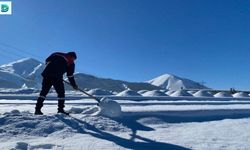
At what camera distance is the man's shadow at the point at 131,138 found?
5.21 m

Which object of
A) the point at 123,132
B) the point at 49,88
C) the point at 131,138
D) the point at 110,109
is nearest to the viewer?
the point at 131,138

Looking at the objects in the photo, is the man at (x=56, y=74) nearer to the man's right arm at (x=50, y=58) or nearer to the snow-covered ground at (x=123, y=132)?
the man's right arm at (x=50, y=58)

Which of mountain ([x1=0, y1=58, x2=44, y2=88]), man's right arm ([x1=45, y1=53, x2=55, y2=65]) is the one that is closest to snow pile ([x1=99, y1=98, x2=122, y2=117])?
man's right arm ([x1=45, y1=53, x2=55, y2=65])

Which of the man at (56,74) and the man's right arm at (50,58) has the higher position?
the man's right arm at (50,58)

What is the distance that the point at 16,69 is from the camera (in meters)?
195

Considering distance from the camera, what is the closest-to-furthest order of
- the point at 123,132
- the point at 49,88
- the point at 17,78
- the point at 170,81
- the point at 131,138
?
1. the point at 131,138
2. the point at 123,132
3. the point at 49,88
4. the point at 17,78
5. the point at 170,81

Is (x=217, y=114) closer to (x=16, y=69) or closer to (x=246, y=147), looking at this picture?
(x=246, y=147)

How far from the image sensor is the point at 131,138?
18.7ft

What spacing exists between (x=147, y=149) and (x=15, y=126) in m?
2.27

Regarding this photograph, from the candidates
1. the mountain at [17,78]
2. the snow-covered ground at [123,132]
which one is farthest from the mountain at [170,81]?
the snow-covered ground at [123,132]

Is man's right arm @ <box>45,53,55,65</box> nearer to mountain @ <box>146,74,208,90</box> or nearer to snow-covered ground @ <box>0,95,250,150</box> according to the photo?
snow-covered ground @ <box>0,95,250,150</box>

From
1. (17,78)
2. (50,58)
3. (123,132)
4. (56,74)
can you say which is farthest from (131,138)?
(17,78)

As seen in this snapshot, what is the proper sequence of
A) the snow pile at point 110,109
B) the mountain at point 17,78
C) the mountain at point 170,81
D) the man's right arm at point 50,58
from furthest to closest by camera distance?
1. the mountain at point 170,81
2. the mountain at point 17,78
3. the man's right arm at point 50,58
4. the snow pile at point 110,109

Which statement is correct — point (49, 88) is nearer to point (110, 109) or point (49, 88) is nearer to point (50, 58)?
point (50, 58)
